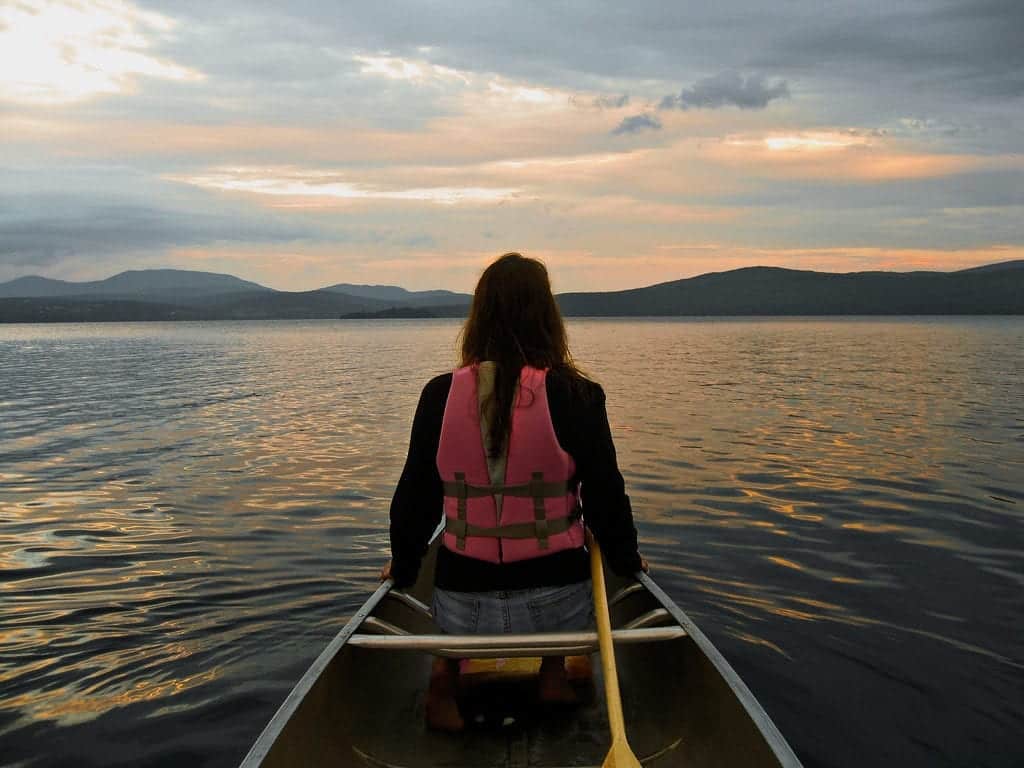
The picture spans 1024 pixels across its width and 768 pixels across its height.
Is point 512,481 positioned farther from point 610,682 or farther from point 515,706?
point 515,706

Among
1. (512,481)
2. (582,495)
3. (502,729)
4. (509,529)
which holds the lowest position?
(502,729)

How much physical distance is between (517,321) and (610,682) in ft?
6.08

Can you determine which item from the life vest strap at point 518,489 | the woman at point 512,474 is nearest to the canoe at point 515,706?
the woman at point 512,474

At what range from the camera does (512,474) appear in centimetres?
428

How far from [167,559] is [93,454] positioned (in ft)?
26.6

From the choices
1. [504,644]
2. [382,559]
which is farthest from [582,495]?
[382,559]

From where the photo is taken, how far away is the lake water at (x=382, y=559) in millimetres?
5863

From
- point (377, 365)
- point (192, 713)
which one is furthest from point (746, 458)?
point (377, 365)

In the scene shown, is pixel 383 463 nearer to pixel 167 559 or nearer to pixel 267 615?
pixel 167 559

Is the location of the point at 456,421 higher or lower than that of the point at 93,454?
higher

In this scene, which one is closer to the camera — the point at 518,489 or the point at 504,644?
the point at 504,644

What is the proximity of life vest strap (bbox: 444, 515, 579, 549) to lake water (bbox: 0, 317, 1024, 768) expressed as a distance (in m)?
2.35

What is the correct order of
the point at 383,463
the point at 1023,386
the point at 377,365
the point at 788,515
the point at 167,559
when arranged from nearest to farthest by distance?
the point at 167,559 → the point at 788,515 → the point at 383,463 → the point at 1023,386 → the point at 377,365

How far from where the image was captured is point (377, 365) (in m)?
46.0
